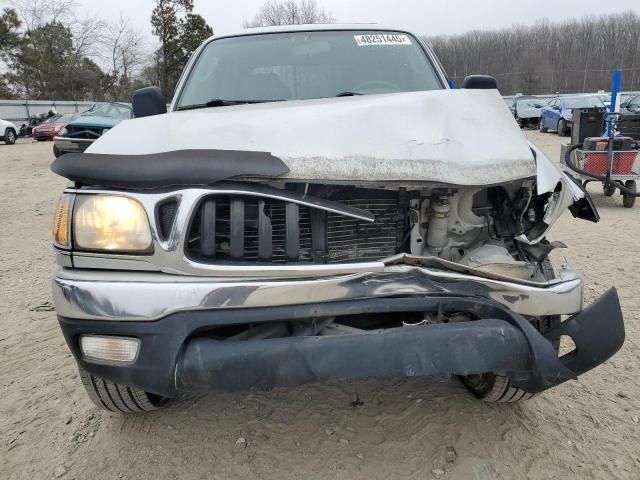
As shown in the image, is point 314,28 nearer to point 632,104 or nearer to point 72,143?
point 72,143

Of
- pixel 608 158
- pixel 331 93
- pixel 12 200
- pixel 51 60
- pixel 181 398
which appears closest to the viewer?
pixel 181 398

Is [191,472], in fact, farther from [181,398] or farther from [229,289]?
[229,289]

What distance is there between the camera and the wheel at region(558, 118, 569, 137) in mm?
19438

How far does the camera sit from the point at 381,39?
348 cm

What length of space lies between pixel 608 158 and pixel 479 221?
603cm

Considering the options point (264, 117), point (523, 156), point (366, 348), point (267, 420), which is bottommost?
point (267, 420)

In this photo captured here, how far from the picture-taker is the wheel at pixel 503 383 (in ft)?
6.79

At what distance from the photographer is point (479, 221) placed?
7.32ft

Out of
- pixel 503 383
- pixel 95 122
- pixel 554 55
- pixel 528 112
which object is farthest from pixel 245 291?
pixel 554 55

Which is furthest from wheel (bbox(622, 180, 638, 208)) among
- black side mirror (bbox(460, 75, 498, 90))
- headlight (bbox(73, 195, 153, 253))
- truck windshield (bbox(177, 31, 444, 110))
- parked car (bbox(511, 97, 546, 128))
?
parked car (bbox(511, 97, 546, 128))

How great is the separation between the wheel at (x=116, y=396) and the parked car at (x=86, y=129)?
32.9 ft

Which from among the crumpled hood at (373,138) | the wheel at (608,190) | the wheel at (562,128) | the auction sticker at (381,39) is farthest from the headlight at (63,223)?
the wheel at (562,128)

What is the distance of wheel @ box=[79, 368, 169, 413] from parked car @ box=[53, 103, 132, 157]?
10.0 m

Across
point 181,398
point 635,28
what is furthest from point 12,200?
point 635,28
